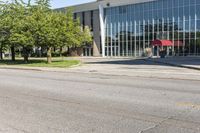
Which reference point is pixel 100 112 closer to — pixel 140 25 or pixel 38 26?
pixel 38 26

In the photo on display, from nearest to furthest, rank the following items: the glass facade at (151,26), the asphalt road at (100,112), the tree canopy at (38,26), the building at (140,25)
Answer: the asphalt road at (100,112)
the tree canopy at (38,26)
the glass facade at (151,26)
the building at (140,25)

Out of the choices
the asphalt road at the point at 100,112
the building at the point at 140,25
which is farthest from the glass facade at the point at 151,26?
the asphalt road at the point at 100,112

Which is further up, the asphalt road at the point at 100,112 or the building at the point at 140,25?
the building at the point at 140,25

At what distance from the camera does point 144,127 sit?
821 centimetres

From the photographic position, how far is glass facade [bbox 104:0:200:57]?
64875 mm

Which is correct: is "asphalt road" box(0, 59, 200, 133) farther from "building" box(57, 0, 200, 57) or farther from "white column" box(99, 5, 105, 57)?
"white column" box(99, 5, 105, 57)

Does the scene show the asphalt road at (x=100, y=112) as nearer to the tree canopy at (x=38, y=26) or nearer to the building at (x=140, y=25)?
the tree canopy at (x=38, y=26)

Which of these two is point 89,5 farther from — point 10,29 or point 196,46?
point 10,29

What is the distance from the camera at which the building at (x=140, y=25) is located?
6525 centimetres

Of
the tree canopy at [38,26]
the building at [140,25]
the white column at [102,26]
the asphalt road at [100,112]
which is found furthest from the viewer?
the white column at [102,26]

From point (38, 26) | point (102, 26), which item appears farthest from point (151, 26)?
point (38, 26)

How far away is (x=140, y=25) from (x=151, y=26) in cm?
248

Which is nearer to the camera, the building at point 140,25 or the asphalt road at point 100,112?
the asphalt road at point 100,112

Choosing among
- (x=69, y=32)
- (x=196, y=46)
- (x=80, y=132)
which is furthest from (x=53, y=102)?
(x=196, y=46)
